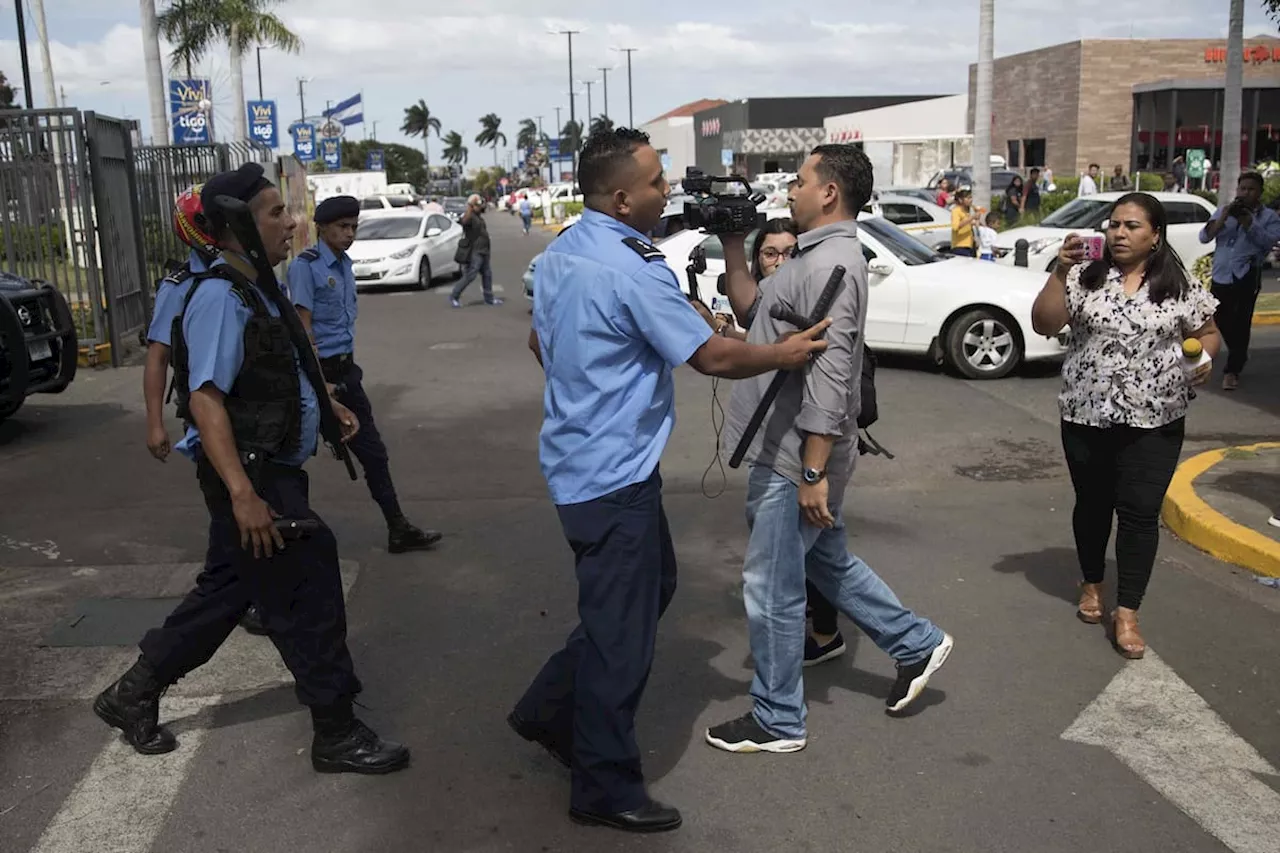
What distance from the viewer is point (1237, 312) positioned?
10.1 meters

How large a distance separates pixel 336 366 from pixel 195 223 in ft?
8.19

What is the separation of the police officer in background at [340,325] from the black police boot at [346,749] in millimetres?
2407

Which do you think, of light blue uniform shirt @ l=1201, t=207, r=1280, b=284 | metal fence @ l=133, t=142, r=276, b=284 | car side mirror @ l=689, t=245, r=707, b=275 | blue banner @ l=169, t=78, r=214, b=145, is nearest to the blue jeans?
car side mirror @ l=689, t=245, r=707, b=275

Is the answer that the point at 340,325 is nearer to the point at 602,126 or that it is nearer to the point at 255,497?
the point at 255,497

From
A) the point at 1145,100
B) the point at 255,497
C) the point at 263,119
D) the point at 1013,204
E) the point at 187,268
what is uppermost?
the point at 1145,100

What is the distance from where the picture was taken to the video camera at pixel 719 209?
373cm

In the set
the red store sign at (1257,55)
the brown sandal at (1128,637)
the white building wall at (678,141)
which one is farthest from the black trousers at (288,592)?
the white building wall at (678,141)

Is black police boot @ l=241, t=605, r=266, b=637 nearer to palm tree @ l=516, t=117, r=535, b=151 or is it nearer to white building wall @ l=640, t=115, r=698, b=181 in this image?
white building wall @ l=640, t=115, r=698, b=181

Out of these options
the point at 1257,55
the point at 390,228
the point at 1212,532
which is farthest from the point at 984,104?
the point at 1257,55

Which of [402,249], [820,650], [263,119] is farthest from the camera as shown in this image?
[263,119]

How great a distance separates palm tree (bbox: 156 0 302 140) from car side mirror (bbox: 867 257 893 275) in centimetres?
2475

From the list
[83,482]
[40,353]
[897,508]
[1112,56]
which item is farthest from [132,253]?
[1112,56]

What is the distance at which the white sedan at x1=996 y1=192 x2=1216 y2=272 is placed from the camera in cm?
1856

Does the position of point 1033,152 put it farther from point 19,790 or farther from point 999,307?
point 19,790
